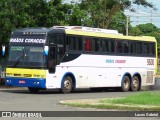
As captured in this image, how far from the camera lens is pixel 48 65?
26500mm

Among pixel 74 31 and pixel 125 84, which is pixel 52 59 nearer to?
pixel 74 31

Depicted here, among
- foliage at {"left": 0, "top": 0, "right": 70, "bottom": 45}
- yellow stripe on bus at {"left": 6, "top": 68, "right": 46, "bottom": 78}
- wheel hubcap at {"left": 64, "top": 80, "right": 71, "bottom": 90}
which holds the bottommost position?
wheel hubcap at {"left": 64, "top": 80, "right": 71, "bottom": 90}

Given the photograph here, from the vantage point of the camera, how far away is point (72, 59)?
27.9m

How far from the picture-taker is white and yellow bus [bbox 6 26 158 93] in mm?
26547

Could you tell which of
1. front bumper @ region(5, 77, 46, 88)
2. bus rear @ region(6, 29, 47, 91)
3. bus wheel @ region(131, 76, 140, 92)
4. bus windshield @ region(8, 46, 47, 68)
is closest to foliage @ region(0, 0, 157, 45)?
bus rear @ region(6, 29, 47, 91)

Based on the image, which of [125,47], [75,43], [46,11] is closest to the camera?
[75,43]

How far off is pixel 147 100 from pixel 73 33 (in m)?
9.27

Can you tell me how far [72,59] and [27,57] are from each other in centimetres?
261

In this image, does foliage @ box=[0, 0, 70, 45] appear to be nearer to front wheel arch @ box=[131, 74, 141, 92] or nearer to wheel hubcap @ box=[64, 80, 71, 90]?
front wheel arch @ box=[131, 74, 141, 92]

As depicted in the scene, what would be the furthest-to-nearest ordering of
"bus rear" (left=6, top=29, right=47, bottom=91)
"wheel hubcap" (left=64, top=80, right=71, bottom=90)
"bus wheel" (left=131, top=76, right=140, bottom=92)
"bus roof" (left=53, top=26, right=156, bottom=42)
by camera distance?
1. "bus wheel" (left=131, top=76, right=140, bottom=92)
2. "bus roof" (left=53, top=26, right=156, bottom=42)
3. "wheel hubcap" (left=64, top=80, right=71, bottom=90)
4. "bus rear" (left=6, top=29, right=47, bottom=91)

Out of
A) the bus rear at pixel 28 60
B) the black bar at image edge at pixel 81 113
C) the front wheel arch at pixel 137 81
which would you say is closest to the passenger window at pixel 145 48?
the front wheel arch at pixel 137 81

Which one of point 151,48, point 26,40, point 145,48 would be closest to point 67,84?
point 26,40

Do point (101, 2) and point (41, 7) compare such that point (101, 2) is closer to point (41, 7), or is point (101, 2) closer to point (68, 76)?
point (41, 7)

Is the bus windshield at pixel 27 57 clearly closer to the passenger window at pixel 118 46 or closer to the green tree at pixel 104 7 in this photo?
the passenger window at pixel 118 46
